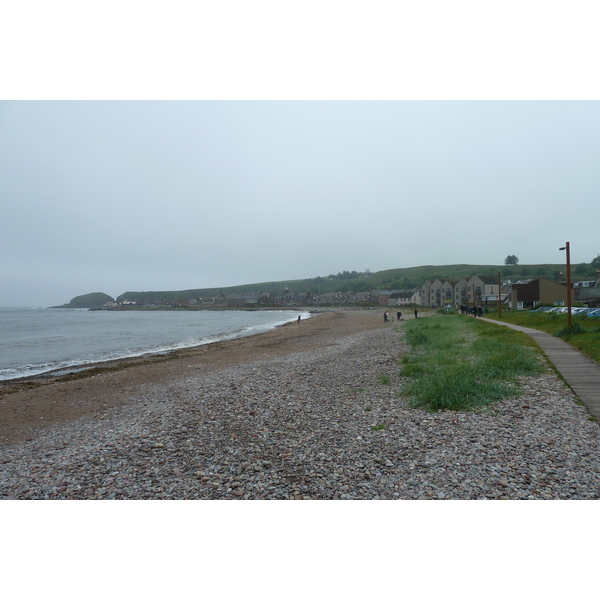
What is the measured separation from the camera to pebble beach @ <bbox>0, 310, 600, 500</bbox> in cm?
466

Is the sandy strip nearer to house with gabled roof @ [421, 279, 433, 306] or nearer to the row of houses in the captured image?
the row of houses

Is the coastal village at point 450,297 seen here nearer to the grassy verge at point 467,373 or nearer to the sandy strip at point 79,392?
the grassy verge at point 467,373

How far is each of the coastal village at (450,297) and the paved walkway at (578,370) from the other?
21.2 metres

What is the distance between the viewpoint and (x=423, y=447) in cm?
566

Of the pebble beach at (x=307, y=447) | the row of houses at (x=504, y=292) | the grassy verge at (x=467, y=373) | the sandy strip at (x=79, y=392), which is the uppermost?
the row of houses at (x=504, y=292)

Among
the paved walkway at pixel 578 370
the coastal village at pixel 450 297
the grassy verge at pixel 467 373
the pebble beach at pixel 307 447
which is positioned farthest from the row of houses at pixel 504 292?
the pebble beach at pixel 307 447

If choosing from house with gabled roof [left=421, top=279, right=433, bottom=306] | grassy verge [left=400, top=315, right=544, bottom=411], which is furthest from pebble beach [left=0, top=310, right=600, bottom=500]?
house with gabled roof [left=421, top=279, right=433, bottom=306]

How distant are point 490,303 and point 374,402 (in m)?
76.9

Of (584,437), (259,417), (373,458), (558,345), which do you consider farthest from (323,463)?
(558,345)

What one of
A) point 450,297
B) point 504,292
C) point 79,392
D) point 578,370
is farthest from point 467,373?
point 450,297

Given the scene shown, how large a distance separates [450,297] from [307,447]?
94473 mm

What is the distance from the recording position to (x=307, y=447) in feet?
19.9

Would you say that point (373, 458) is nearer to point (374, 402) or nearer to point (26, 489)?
point (374, 402)

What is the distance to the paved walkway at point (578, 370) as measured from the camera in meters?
7.23
